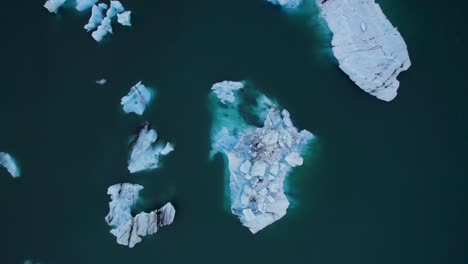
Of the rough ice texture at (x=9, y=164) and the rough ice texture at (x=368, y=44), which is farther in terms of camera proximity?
the rough ice texture at (x=9, y=164)

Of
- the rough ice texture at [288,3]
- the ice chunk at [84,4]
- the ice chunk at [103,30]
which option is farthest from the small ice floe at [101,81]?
the rough ice texture at [288,3]

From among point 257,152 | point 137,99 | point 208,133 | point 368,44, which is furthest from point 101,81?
point 368,44

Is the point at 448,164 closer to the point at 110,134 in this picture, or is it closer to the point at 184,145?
the point at 184,145

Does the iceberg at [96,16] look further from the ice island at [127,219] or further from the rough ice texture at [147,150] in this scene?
the ice island at [127,219]

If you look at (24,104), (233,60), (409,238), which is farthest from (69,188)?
(409,238)

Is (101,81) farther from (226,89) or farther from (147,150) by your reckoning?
(226,89)

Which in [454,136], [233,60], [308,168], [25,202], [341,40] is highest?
[341,40]
